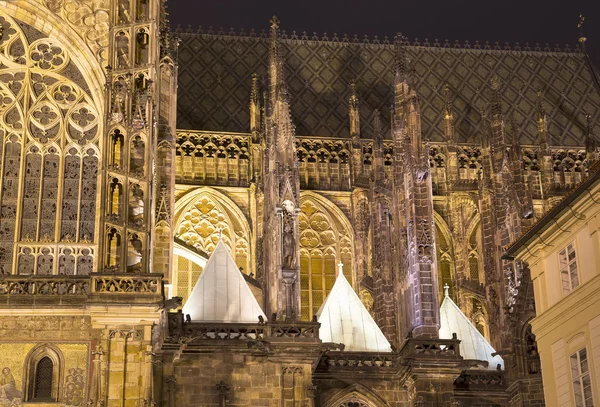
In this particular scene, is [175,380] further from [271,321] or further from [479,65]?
[479,65]

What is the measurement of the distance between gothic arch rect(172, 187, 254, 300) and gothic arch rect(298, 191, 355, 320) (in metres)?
1.83

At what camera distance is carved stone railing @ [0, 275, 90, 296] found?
80.7ft

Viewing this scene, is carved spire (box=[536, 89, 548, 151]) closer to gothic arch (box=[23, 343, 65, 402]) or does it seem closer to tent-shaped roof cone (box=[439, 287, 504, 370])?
tent-shaped roof cone (box=[439, 287, 504, 370])

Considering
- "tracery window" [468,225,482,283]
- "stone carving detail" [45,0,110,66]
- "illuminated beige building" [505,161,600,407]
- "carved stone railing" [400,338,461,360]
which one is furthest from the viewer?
"tracery window" [468,225,482,283]

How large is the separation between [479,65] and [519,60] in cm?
183

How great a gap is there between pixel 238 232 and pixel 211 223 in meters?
0.91

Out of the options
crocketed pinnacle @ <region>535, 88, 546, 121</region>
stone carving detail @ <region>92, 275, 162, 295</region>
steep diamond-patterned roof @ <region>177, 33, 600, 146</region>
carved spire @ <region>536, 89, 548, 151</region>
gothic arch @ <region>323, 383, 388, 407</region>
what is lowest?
gothic arch @ <region>323, 383, 388, 407</region>

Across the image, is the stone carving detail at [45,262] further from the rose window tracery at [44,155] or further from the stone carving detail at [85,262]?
the stone carving detail at [85,262]

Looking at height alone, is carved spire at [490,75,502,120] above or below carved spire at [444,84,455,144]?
below

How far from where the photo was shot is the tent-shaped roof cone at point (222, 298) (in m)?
29.2

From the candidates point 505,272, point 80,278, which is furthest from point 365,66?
point 80,278

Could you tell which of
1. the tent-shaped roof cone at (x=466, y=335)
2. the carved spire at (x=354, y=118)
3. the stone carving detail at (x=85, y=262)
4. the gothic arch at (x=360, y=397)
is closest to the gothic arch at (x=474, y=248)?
the tent-shaped roof cone at (x=466, y=335)

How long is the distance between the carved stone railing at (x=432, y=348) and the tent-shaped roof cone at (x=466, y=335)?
3511 mm

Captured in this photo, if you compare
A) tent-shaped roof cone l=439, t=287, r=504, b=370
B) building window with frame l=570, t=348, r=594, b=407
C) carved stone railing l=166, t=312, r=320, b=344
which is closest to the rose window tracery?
carved stone railing l=166, t=312, r=320, b=344
